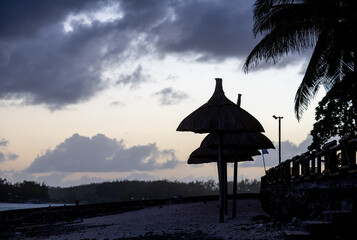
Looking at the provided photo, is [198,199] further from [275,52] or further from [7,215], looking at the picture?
[275,52]

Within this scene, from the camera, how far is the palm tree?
58.9ft

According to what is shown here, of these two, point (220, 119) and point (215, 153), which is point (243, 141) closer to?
point (220, 119)

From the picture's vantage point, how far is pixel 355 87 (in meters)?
18.7

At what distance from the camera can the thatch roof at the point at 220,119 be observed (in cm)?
1723

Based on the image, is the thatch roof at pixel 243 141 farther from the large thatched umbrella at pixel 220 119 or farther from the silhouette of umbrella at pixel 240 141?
the large thatched umbrella at pixel 220 119

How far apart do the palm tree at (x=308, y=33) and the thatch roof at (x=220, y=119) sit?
2.38 meters

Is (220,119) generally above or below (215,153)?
above

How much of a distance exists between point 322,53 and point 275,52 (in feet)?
5.89

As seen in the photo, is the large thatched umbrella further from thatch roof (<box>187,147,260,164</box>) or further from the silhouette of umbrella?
thatch roof (<box>187,147,260,164</box>)

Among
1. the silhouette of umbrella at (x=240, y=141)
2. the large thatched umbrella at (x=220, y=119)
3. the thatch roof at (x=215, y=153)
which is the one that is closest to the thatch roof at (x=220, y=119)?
the large thatched umbrella at (x=220, y=119)

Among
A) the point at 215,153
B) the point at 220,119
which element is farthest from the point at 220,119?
the point at 215,153

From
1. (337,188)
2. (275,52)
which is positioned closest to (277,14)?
(275,52)

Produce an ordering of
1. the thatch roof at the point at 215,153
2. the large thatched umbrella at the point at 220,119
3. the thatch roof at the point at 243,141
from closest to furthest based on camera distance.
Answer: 1. the large thatched umbrella at the point at 220,119
2. the thatch roof at the point at 243,141
3. the thatch roof at the point at 215,153

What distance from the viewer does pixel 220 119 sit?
17.4 m
